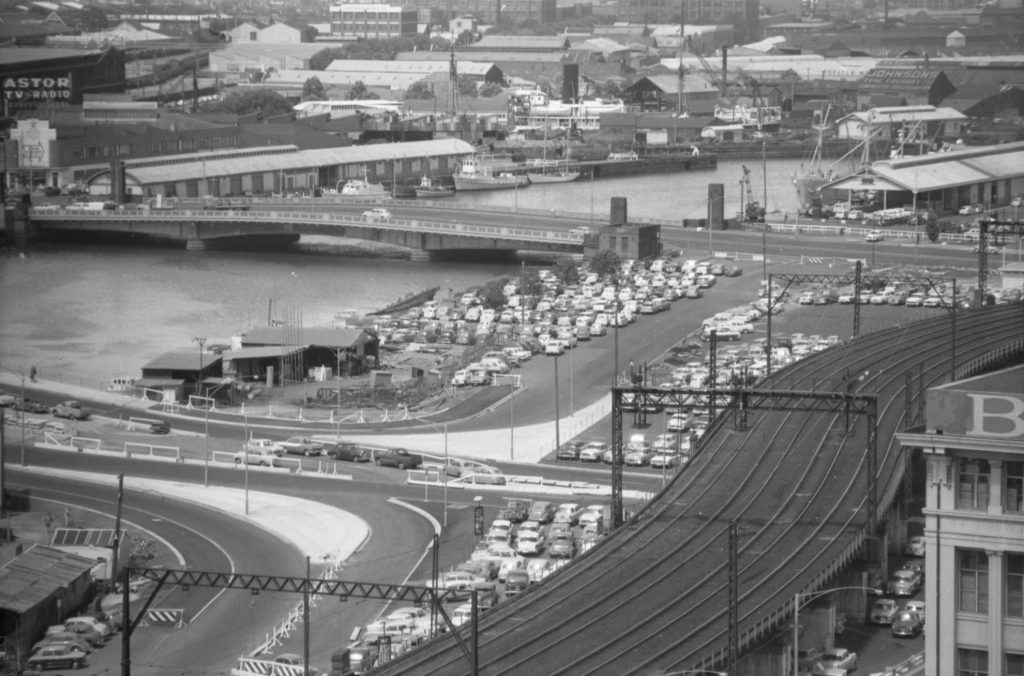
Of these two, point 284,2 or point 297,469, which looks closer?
point 297,469

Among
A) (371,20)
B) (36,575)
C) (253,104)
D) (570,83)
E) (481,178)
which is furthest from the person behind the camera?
(371,20)

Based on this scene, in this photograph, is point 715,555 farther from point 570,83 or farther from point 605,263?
point 570,83

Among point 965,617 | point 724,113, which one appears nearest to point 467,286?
point 965,617

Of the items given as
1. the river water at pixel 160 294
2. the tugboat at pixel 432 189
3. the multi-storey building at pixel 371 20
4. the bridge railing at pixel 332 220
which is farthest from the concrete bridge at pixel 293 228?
the multi-storey building at pixel 371 20

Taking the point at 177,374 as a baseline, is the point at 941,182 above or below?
above

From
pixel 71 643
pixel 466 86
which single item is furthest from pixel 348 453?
pixel 466 86

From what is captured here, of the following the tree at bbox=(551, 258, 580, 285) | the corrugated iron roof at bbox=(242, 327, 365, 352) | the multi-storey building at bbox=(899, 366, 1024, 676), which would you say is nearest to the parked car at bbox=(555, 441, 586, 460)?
the corrugated iron roof at bbox=(242, 327, 365, 352)

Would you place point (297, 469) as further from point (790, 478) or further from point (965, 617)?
point (965, 617)
